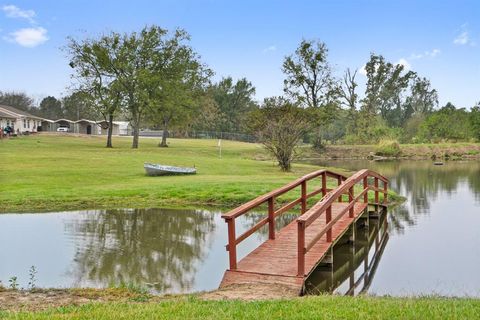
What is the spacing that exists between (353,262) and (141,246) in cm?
489

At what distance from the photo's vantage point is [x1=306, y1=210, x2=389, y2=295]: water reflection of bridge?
9.56 meters

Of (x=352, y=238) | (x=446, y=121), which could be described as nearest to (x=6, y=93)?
(x=446, y=121)

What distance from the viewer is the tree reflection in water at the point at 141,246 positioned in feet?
31.6

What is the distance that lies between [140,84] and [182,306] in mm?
44802

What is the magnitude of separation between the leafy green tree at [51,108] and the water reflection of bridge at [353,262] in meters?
111

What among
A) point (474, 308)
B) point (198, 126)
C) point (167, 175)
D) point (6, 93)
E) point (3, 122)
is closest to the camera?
point (474, 308)

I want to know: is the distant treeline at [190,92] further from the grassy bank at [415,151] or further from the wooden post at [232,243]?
the wooden post at [232,243]

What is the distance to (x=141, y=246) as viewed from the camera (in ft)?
40.2

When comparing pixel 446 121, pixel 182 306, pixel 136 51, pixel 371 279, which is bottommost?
pixel 371 279

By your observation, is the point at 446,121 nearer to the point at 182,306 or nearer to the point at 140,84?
the point at 140,84

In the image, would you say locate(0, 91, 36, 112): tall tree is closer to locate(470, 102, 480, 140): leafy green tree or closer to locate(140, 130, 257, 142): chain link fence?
locate(140, 130, 257, 142): chain link fence

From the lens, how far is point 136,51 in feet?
165

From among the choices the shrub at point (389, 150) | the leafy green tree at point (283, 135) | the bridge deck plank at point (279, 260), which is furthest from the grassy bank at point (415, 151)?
the bridge deck plank at point (279, 260)

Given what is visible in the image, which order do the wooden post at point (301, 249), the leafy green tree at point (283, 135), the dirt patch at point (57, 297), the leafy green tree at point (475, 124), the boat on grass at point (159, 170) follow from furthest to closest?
the leafy green tree at point (475, 124) < the leafy green tree at point (283, 135) < the boat on grass at point (159, 170) < the wooden post at point (301, 249) < the dirt patch at point (57, 297)
